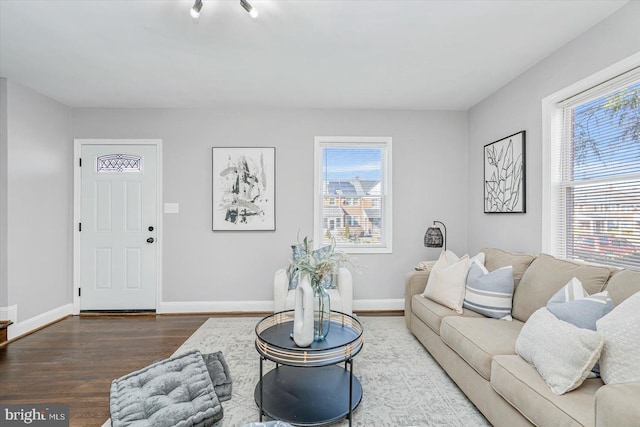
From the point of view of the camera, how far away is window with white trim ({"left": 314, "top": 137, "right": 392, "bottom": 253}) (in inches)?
154

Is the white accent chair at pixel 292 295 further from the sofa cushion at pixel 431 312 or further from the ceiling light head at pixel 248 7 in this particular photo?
the ceiling light head at pixel 248 7

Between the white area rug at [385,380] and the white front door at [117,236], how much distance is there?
119 centimetres

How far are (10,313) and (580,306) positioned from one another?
463 centimetres

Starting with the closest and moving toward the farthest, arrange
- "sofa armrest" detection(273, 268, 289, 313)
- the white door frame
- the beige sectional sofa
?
the beige sectional sofa, "sofa armrest" detection(273, 268, 289, 313), the white door frame

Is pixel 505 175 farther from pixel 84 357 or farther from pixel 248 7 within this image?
pixel 84 357

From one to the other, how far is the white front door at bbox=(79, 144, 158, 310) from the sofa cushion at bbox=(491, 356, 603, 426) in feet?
12.2

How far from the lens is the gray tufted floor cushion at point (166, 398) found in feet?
5.31

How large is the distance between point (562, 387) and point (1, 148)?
4.72 metres

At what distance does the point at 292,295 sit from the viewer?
3.07m

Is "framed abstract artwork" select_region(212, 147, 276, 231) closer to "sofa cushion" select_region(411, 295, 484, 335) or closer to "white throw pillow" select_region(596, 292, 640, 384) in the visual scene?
"sofa cushion" select_region(411, 295, 484, 335)

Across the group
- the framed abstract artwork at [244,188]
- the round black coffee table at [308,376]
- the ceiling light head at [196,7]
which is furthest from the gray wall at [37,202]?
the round black coffee table at [308,376]

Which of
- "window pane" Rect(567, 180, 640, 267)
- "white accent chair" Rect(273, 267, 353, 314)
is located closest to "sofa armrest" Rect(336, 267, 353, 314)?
"white accent chair" Rect(273, 267, 353, 314)

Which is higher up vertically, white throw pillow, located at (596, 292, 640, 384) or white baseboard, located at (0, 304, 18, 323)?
white throw pillow, located at (596, 292, 640, 384)

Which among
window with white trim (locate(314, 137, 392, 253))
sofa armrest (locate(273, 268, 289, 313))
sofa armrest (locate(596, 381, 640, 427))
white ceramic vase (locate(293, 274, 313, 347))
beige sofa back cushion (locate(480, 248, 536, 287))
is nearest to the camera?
sofa armrest (locate(596, 381, 640, 427))
